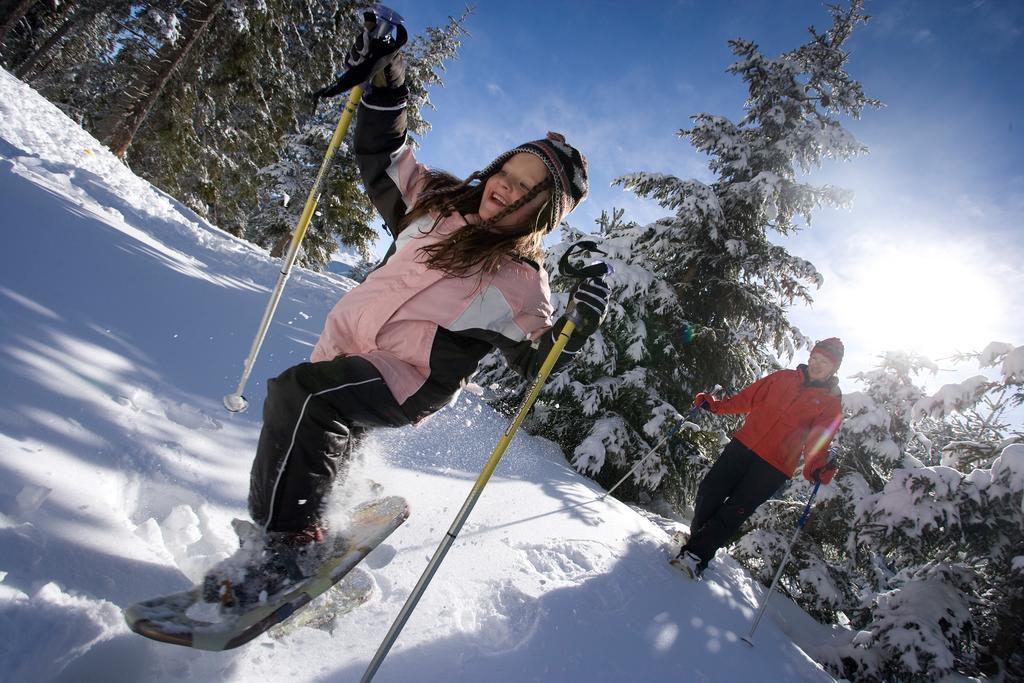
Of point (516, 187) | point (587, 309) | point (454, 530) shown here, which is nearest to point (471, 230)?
point (516, 187)

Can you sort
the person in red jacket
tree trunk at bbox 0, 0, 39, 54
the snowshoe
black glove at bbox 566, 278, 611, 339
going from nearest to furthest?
the snowshoe
black glove at bbox 566, 278, 611, 339
the person in red jacket
tree trunk at bbox 0, 0, 39, 54

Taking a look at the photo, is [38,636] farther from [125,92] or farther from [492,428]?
[125,92]

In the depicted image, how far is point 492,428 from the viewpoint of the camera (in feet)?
19.3

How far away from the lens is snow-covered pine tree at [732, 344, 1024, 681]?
495 cm

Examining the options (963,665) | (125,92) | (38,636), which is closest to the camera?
(38,636)

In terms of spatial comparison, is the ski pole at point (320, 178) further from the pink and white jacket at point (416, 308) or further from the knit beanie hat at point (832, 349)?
the knit beanie hat at point (832, 349)

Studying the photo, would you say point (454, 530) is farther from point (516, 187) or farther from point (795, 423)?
point (795, 423)

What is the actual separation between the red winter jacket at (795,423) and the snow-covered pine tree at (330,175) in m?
13.9

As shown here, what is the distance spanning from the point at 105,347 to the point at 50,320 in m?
0.28

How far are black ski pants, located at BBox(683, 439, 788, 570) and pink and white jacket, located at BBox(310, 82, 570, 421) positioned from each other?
288cm

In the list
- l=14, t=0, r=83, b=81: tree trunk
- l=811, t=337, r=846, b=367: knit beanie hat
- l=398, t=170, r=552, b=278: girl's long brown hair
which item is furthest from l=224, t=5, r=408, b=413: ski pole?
l=14, t=0, r=83, b=81: tree trunk

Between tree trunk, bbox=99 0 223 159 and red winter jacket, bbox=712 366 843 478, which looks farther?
tree trunk, bbox=99 0 223 159

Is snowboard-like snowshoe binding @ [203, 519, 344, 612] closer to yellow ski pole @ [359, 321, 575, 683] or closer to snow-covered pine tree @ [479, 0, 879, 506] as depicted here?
yellow ski pole @ [359, 321, 575, 683]

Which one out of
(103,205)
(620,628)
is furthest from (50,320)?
(103,205)
